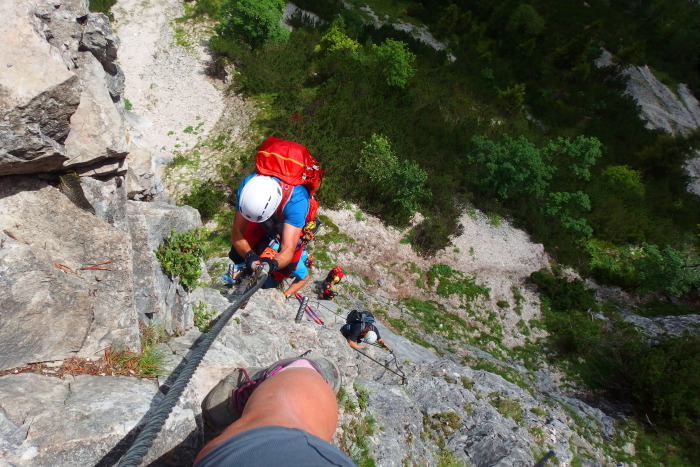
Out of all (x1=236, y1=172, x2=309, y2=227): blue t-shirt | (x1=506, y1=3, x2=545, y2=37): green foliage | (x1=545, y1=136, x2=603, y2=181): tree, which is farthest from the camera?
(x1=506, y1=3, x2=545, y2=37): green foliage

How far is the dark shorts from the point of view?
139cm

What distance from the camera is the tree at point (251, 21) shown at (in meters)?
15.3

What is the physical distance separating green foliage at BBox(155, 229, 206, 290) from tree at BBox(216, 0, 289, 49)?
14.2m

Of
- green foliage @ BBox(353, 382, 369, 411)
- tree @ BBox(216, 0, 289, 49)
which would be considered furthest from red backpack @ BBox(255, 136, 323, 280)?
tree @ BBox(216, 0, 289, 49)

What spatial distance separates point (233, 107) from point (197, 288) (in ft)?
39.3

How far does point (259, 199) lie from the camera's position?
3.62 metres

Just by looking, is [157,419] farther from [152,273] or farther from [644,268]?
[644,268]

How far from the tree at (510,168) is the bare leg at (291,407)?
1403cm

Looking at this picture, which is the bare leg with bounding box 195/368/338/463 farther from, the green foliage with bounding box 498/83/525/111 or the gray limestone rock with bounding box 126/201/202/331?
the green foliage with bounding box 498/83/525/111

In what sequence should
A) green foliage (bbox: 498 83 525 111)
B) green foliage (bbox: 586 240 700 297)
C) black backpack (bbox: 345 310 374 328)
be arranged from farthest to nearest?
green foliage (bbox: 498 83 525 111) → green foliage (bbox: 586 240 700 297) → black backpack (bbox: 345 310 374 328)

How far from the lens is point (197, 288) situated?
4.91 m

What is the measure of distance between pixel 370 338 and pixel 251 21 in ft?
48.5

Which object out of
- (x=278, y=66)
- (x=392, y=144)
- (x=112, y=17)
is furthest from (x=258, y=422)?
(x=112, y=17)

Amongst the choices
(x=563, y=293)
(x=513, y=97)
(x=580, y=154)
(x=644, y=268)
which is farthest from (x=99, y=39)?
(x=513, y=97)
